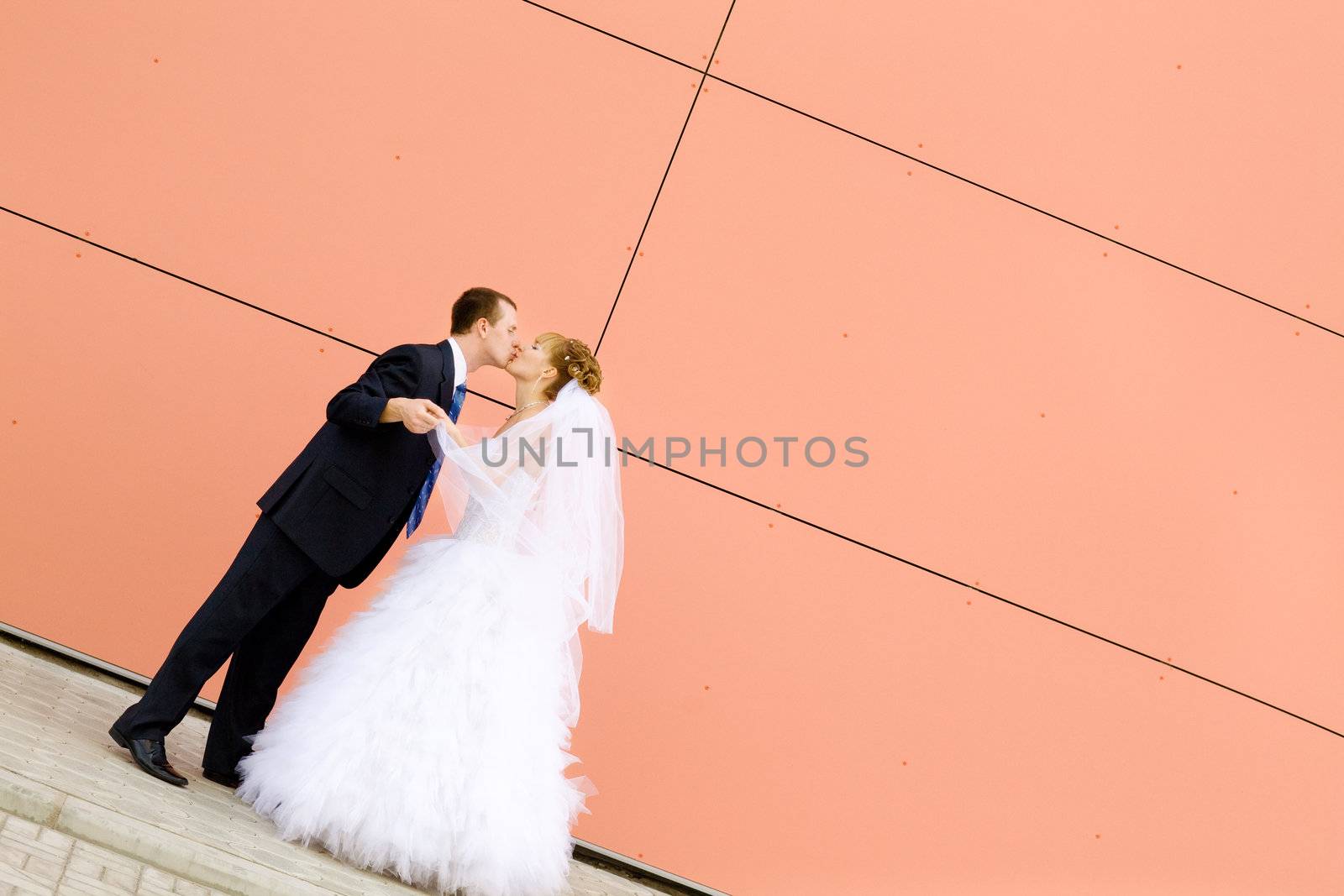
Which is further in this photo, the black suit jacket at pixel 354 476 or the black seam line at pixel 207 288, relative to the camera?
the black seam line at pixel 207 288

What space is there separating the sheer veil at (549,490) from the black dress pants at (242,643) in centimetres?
41

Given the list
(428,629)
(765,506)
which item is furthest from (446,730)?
(765,506)

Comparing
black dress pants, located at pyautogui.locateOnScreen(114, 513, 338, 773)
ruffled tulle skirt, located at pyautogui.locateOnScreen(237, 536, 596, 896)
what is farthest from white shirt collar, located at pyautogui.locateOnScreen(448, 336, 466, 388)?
black dress pants, located at pyautogui.locateOnScreen(114, 513, 338, 773)

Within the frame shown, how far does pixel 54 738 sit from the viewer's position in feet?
8.53

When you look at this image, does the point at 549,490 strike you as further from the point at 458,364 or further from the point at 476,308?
the point at 476,308

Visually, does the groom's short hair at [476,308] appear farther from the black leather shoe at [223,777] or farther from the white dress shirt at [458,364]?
the black leather shoe at [223,777]

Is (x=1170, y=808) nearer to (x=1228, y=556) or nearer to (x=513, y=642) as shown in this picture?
(x=1228, y=556)

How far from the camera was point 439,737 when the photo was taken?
255 centimetres

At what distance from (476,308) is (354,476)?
521mm

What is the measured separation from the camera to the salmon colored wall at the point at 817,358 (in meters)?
3.51

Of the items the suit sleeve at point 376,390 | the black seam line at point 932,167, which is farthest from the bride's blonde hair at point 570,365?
the black seam line at point 932,167

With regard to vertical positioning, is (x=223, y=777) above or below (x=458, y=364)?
below

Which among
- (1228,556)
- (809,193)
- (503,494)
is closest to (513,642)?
(503,494)

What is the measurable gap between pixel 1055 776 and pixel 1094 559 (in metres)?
0.69
